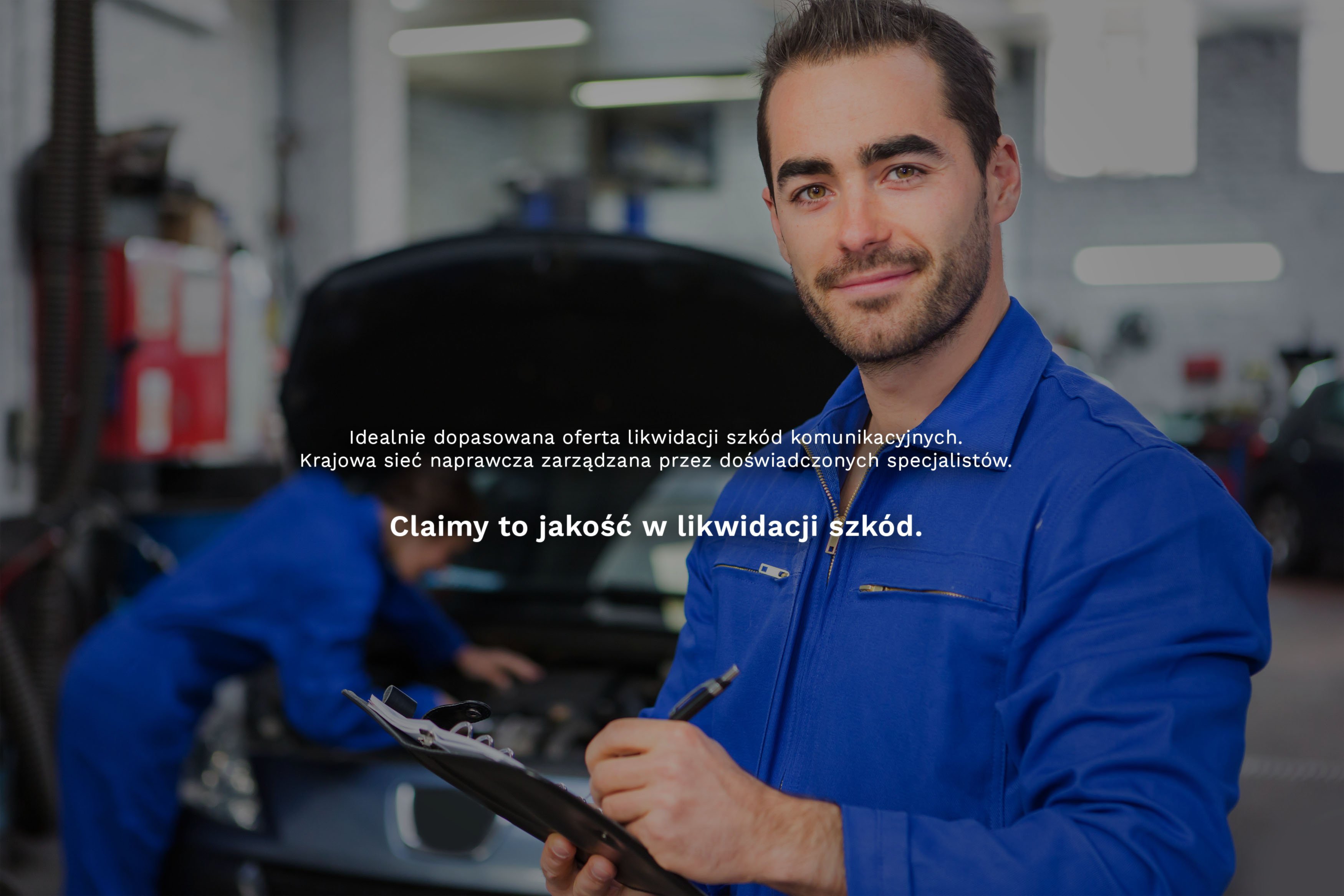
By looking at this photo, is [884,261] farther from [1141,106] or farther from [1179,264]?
[1179,264]

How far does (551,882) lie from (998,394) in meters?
0.45

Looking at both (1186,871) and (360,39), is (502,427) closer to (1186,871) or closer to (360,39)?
(1186,871)

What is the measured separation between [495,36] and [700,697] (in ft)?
28.8

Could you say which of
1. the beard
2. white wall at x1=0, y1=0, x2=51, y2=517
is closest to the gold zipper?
the beard

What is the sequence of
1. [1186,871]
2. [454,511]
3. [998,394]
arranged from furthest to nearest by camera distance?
[454,511], [998,394], [1186,871]

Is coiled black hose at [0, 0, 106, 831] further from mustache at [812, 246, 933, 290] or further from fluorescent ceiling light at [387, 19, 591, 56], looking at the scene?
fluorescent ceiling light at [387, 19, 591, 56]

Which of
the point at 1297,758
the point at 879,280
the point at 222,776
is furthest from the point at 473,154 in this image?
the point at 879,280

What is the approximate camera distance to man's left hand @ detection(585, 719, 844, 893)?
0.64 m

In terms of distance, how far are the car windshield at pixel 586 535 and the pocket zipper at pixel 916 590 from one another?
977mm

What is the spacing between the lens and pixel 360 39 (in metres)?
6.41

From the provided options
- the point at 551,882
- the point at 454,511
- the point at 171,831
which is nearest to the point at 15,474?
the point at 171,831

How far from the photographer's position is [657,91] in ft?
30.9

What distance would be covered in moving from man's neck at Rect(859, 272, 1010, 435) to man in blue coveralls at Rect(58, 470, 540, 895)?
3.35ft

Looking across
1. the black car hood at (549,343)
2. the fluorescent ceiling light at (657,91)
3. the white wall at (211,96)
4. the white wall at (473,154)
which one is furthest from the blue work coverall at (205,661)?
the fluorescent ceiling light at (657,91)
